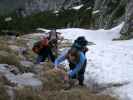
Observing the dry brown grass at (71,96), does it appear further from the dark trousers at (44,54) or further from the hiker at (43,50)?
the dark trousers at (44,54)

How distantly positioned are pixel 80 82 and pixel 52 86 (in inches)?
53.1

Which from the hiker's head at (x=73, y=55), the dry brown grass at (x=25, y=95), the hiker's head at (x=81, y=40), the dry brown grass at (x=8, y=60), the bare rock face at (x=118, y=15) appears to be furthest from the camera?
the bare rock face at (x=118, y=15)

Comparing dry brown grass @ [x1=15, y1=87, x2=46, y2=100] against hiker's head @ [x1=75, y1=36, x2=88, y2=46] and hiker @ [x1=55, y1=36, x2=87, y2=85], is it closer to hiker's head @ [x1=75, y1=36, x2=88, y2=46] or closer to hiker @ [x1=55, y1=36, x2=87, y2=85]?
hiker @ [x1=55, y1=36, x2=87, y2=85]

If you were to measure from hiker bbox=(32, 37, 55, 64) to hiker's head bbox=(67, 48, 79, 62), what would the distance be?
2546 mm

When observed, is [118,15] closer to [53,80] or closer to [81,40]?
A: [81,40]

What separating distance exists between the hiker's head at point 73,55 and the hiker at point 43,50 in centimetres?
255

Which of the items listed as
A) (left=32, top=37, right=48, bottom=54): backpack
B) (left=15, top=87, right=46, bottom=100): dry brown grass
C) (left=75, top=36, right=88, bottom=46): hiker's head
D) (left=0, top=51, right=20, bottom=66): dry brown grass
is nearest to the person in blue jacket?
(left=75, top=36, right=88, bottom=46): hiker's head

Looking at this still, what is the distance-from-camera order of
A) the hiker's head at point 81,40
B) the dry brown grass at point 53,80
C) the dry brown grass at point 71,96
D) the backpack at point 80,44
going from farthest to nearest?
the hiker's head at point 81,40 < the backpack at point 80,44 < the dry brown grass at point 53,80 < the dry brown grass at point 71,96

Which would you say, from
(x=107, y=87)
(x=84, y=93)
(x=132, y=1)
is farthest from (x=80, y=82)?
(x=132, y=1)

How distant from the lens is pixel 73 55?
1185cm

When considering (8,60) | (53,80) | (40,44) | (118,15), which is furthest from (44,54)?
(118,15)

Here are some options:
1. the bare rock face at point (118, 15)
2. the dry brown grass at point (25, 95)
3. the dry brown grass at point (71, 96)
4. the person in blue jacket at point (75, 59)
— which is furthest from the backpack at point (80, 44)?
the bare rock face at point (118, 15)

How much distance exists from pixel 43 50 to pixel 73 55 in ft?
10.1

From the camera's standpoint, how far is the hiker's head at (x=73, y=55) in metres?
A: 11.7
